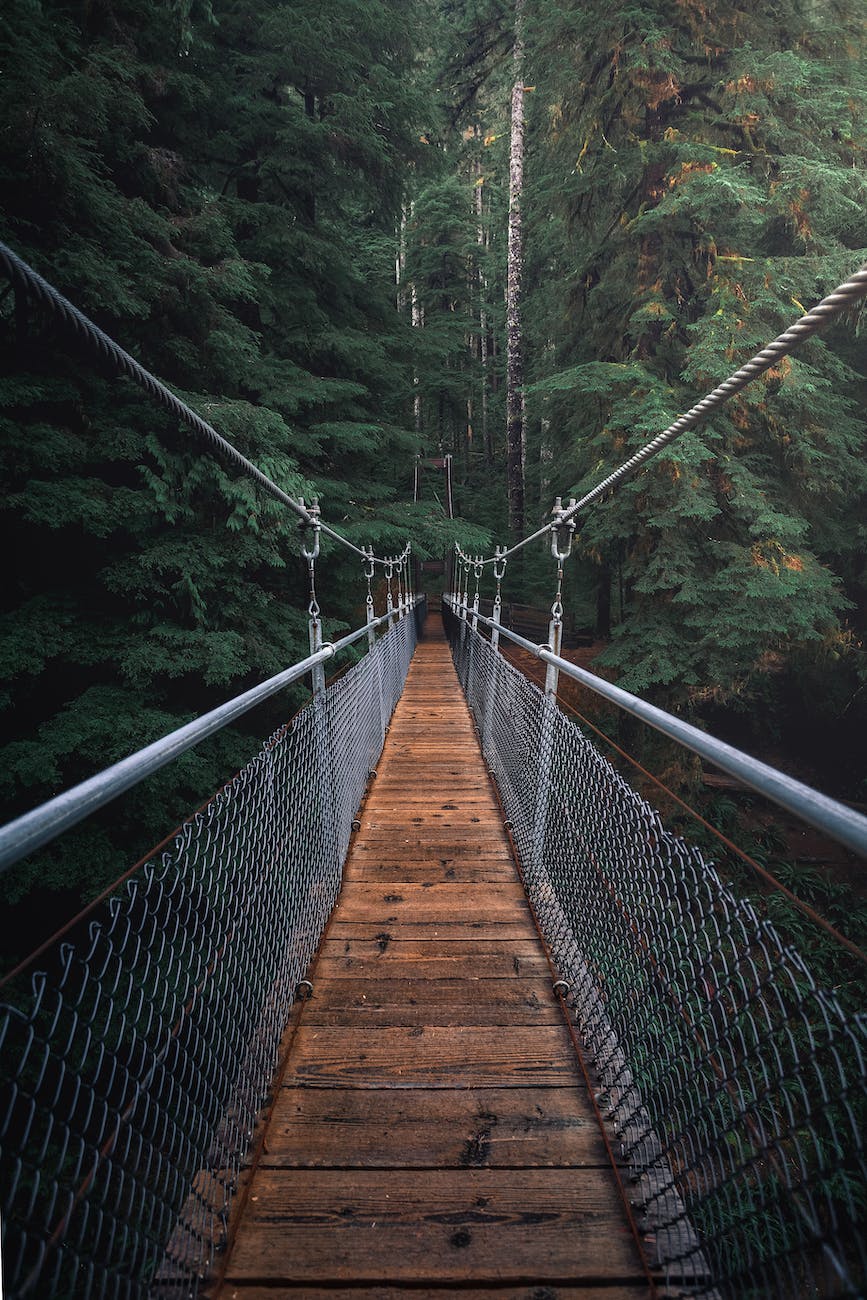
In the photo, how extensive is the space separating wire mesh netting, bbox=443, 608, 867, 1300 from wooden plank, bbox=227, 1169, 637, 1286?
0.44ft

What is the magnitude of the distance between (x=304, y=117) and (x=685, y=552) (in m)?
6.03

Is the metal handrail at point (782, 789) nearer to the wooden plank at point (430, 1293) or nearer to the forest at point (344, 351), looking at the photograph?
the wooden plank at point (430, 1293)

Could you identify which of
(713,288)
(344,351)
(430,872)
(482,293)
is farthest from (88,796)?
(482,293)

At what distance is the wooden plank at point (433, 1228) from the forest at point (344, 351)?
3.63 metres

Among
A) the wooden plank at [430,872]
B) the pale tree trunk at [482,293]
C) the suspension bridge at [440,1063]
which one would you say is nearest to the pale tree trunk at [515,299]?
the pale tree trunk at [482,293]

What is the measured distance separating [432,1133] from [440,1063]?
208mm

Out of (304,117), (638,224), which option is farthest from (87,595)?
(638,224)

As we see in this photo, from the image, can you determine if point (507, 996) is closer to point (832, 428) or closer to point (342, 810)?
point (342, 810)

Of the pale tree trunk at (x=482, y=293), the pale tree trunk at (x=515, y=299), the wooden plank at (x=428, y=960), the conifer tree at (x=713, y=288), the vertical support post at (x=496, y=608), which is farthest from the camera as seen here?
the pale tree trunk at (x=482, y=293)

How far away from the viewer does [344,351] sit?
22.0 ft

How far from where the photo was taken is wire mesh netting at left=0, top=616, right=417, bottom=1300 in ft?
2.70

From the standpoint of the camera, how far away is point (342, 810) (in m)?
2.68

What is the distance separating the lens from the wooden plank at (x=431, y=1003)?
176 cm

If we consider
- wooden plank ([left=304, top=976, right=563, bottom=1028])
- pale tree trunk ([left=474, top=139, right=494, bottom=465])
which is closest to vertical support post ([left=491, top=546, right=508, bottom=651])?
wooden plank ([left=304, top=976, right=563, bottom=1028])
